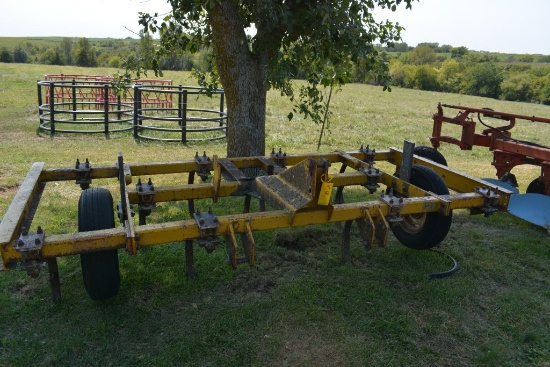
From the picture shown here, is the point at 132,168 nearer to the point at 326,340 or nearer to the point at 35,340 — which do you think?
the point at 35,340

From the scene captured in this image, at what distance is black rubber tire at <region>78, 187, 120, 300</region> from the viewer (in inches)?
128

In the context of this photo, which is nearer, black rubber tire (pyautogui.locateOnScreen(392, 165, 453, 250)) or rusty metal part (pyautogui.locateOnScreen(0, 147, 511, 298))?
rusty metal part (pyautogui.locateOnScreen(0, 147, 511, 298))

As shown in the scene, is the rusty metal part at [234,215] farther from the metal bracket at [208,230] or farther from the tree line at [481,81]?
the tree line at [481,81]

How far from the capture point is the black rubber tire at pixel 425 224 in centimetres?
435

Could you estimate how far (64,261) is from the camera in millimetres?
4316

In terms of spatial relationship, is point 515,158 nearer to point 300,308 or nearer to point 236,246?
point 300,308

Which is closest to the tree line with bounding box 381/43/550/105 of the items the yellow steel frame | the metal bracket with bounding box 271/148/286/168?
the metal bracket with bounding box 271/148/286/168

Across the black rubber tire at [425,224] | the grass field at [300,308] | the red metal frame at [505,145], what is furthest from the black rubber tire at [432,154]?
the black rubber tire at [425,224]

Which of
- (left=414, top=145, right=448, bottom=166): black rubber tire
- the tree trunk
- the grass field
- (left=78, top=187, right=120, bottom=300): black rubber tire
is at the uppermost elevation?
the tree trunk

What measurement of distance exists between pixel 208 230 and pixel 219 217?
0.15 m

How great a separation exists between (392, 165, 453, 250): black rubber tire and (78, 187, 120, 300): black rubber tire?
2.76m

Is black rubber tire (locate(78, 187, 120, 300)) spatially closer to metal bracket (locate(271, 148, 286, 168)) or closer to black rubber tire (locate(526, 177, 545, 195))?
metal bracket (locate(271, 148, 286, 168))

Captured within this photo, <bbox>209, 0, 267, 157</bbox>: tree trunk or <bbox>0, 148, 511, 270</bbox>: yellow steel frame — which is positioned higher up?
<bbox>209, 0, 267, 157</bbox>: tree trunk

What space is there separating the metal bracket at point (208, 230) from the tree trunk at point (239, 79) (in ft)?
10.3
